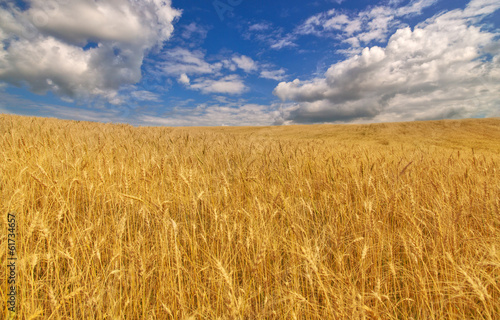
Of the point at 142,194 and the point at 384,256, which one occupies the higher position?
the point at 142,194

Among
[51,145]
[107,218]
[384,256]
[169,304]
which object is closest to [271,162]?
[384,256]

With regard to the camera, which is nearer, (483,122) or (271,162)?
(271,162)

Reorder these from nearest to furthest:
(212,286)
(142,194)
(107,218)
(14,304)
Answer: (14,304)
(212,286)
(107,218)
(142,194)

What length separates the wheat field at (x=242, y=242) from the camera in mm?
1189

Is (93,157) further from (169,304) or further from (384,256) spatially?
(384,256)

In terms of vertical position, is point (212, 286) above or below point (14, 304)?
below

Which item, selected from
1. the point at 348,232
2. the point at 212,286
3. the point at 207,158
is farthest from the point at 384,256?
the point at 207,158

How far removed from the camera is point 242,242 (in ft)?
4.94

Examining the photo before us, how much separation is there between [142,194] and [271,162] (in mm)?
2047

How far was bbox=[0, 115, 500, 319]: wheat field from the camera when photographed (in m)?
1.19

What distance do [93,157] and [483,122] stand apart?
35.4m

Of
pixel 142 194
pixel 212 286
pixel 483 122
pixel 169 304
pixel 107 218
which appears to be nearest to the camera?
pixel 169 304

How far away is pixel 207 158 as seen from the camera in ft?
12.1

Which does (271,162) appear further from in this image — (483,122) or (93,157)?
(483,122)
